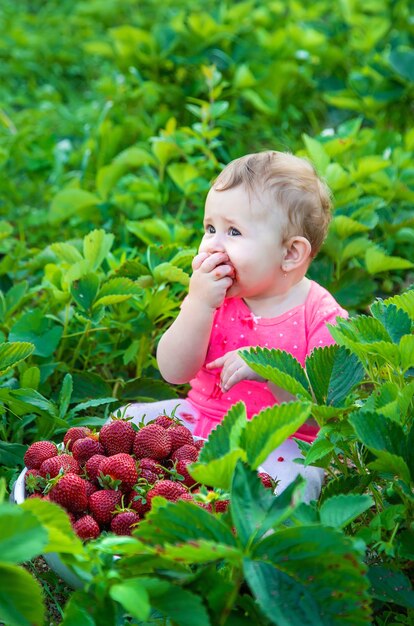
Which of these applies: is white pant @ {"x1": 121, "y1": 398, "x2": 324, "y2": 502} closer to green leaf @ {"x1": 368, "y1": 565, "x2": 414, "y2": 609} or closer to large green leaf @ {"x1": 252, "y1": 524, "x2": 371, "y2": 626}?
green leaf @ {"x1": 368, "y1": 565, "x2": 414, "y2": 609}

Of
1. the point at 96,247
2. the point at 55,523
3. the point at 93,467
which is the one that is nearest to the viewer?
the point at 55,523

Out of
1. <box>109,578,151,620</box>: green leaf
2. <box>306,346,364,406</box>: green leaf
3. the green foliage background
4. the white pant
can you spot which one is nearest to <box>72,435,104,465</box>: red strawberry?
the white pant

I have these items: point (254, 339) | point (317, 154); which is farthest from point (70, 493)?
point (317, 154)

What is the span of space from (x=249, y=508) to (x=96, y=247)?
1.15m

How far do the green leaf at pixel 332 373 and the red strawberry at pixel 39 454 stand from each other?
516mm

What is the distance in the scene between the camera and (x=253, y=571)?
1254mm

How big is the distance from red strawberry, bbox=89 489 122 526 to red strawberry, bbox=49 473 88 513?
0.06ft

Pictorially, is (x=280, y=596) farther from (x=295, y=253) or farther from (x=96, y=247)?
(x=96, y=247)

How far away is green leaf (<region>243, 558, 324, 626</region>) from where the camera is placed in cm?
123

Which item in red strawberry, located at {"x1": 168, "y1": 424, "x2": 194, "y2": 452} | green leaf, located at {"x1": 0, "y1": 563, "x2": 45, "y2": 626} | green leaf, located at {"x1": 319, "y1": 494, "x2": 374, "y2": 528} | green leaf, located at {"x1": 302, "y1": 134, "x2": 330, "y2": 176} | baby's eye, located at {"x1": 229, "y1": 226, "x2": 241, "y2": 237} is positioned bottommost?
green leaf, located at {"x1": 302, "y1": 134, "x2": 330, "y2": 176}

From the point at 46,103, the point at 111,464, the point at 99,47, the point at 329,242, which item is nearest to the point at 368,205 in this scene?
the point at 329,242

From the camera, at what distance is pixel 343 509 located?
138 centimetres

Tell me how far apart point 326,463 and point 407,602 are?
0.28 meters

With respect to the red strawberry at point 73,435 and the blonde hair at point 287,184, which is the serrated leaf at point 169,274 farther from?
the red strawberry at point 73,435
